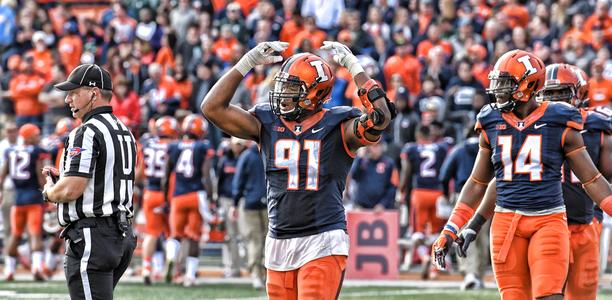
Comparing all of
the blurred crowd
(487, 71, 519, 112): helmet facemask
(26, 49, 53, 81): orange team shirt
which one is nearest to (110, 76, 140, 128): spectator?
the blurred crowd

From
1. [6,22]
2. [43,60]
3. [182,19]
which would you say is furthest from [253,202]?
[6,22]

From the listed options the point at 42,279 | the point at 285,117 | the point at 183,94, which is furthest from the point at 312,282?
the point at 183,94

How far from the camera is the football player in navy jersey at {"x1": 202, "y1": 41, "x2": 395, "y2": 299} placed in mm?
5887

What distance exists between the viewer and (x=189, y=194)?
518 inches

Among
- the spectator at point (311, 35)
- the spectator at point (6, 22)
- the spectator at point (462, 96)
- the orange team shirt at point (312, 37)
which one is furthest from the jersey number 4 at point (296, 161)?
the spectator at point (6, 22)

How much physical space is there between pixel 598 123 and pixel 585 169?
0.97m

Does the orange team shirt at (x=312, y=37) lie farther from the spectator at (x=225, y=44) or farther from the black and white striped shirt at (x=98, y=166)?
the black and white striped shirt at (x=98, y=166)

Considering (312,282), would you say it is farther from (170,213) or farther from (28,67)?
(28,67)

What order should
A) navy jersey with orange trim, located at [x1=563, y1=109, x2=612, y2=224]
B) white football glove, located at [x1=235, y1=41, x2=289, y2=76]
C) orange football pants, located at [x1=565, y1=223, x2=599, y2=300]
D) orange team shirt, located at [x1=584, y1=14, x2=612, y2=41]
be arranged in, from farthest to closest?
1. orange team shirt, located at [x1=584, y1=14, x2=612, y2=41]
2. navy jersey with orange trim, located at [x1=563, y1=109, x2=612, y2=224]
3. orange football pants, located at [x1=565, y1=223, x2=599, y2=300]
4. white football glove, located at [x1=235, y1=41, x2=289, y2=76]

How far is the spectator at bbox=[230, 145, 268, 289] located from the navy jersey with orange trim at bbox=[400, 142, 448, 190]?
7.40 ft

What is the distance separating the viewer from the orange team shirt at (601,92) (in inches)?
570

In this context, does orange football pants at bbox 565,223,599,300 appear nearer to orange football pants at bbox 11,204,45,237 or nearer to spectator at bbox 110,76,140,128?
orange football pants at bbox 11,204,45,237

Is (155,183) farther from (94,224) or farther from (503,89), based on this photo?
(503,89)

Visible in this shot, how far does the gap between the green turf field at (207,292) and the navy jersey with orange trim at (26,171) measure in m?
1.19
